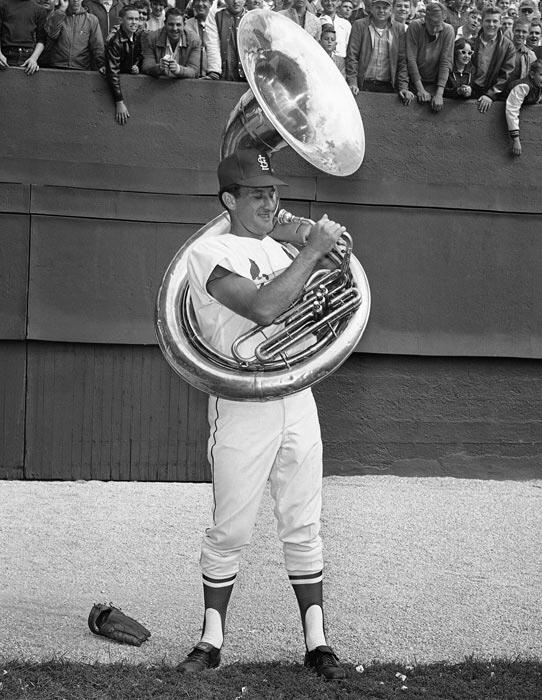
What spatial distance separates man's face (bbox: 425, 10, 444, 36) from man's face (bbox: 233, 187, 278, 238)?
6.00 meters

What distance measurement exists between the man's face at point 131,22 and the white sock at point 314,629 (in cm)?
650

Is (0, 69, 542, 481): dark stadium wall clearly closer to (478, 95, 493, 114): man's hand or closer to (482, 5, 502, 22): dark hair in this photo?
(478, 95, 493, 114): man's hand

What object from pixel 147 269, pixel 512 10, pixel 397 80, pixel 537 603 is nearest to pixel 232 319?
pixel 537 603

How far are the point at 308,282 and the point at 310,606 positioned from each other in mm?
1490

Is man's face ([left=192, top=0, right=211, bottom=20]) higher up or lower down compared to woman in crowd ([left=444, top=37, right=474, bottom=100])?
higher up

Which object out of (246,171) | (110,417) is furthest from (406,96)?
(246,171)

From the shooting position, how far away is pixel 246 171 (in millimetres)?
4551

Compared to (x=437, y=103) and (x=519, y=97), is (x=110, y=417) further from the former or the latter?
(x=519, y=97)

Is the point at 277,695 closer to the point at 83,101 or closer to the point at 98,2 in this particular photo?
the point at 83,101

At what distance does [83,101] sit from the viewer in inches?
364

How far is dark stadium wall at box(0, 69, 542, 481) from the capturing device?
9.19m

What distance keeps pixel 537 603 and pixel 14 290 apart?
5443 mm

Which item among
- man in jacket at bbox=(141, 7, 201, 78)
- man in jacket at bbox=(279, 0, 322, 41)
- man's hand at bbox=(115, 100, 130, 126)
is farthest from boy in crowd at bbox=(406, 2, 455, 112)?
man's hand at bbox=(115, 100, 130, 126)

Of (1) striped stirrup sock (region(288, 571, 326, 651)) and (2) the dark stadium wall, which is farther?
(2) the dark stadium wall
